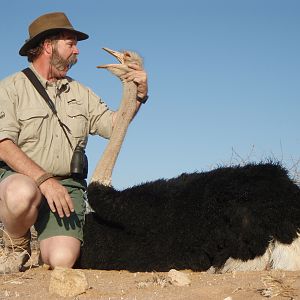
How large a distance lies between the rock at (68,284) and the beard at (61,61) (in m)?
2.39

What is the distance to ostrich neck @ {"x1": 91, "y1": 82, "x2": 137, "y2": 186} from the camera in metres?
5.32

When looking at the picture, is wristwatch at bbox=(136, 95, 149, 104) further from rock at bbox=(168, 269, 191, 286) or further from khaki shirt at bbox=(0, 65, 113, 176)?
rock at bbox=(168, 269, 191, 286)

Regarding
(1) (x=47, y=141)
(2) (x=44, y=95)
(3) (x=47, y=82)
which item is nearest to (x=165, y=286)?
(1) (x=47, y=141)

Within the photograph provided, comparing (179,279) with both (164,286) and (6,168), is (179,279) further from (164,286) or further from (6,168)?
(6,168)

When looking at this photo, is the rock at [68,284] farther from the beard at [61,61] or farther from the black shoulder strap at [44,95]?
the beard at [61,61]

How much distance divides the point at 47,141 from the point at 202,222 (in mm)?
1570

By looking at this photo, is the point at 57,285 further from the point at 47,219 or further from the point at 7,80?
the point at 7,80

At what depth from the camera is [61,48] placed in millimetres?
5777

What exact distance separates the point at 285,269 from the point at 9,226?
2.26 meters

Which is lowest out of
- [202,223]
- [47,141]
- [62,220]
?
[202,223]

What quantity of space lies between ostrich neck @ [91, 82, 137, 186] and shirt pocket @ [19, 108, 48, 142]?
601mm

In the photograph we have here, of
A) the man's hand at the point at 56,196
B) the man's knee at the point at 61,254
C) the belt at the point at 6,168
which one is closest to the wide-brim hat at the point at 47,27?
the belt at the point at 6,168

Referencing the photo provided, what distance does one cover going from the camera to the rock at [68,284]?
12.6 feet

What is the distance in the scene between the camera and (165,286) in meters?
3.95
